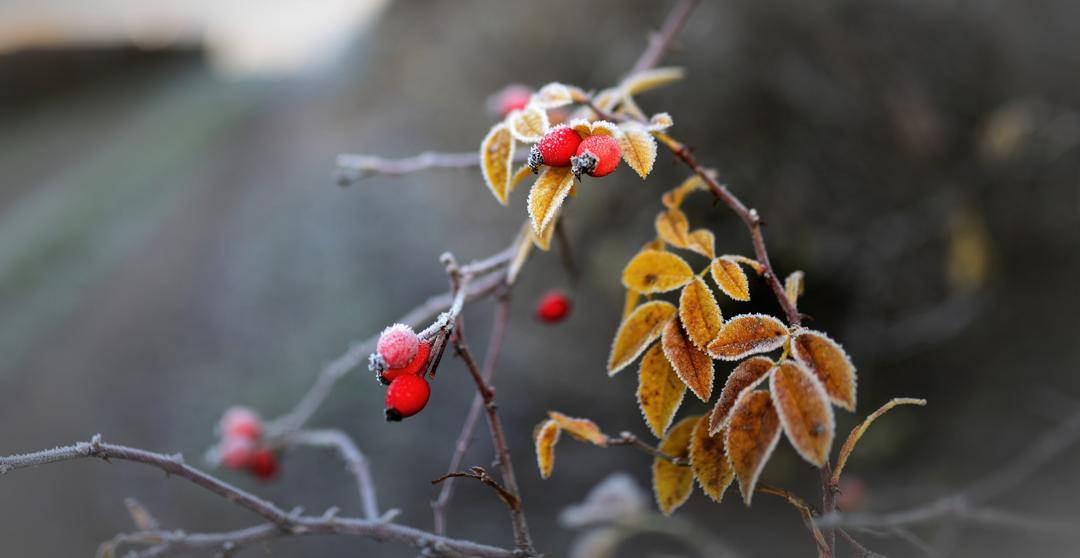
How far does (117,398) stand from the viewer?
8.23 feet

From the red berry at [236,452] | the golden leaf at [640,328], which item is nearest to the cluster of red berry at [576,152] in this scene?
the golden leaf at [640,328]

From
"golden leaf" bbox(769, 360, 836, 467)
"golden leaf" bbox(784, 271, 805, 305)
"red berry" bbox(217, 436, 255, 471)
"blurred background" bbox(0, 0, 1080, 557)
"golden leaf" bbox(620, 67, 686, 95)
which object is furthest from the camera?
"blurred background" bbox(0, 0, 1080, 557)

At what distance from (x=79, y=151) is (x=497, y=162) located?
4272 millimetres

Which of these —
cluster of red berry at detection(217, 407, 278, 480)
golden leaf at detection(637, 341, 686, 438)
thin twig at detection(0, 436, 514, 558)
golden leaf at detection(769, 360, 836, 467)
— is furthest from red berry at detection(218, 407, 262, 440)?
golden leaf at detection(769, 360, 836, 467)

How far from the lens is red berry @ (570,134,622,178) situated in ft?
1.51

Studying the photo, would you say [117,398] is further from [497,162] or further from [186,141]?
[497,162]

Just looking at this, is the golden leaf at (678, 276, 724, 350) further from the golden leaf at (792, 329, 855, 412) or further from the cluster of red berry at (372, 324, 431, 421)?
the cluster of red berry at (372, 324, 431, 421)

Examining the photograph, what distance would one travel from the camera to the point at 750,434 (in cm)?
43

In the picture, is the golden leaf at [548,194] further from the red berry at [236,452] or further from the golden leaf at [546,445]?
the red berry at [236,452]

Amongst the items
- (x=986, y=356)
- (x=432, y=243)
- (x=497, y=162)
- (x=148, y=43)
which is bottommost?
(x=497, y=162)

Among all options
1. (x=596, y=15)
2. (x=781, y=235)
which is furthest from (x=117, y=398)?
(x=781, y=235)

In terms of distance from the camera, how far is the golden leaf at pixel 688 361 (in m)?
0.47

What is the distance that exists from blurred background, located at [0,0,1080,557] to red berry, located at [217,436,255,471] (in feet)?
2.33

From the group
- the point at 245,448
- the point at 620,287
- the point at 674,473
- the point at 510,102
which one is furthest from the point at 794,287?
the point at 620,287
